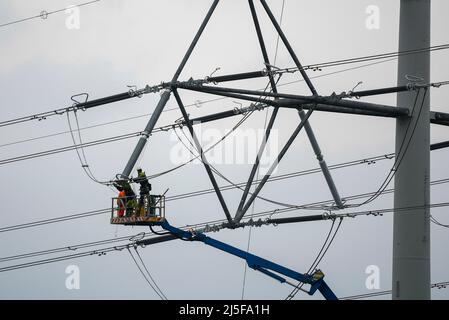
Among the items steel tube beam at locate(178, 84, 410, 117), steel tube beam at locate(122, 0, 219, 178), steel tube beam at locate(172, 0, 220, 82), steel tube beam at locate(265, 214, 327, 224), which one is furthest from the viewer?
steel tube beam at locate(265, 214, 327, 224)

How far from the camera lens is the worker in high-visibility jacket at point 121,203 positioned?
54219 millimetres

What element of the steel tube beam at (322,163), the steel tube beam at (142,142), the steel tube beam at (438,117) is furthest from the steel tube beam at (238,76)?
the steel tube beam at (438,117)

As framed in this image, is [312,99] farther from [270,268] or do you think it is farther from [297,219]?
[270,268]

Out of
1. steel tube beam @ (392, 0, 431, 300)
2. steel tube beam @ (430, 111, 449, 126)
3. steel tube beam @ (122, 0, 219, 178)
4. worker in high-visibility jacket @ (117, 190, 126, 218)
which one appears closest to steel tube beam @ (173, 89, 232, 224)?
steel tube beam @ (122, 0, 219, 178)

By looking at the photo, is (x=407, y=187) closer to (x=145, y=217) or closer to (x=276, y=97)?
(x=276, y=97)

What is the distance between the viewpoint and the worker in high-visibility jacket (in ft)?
178

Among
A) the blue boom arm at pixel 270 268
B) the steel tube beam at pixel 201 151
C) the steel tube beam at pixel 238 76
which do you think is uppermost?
the steel tube beam at pixel 238 76

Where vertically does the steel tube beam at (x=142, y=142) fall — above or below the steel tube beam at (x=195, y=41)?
below

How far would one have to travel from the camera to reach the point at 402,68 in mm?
54656

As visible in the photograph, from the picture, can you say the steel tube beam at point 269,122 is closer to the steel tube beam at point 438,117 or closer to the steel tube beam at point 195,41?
the steel tube beam at point 195,41

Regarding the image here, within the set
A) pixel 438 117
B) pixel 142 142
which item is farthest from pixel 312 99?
pixel 142 142

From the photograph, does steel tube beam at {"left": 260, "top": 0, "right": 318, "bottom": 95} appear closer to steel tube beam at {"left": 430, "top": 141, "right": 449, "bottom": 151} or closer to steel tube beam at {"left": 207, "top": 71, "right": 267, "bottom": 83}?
steel tube beam at {"left": 207, "top": 71, "right": 267, "bottom": 83}

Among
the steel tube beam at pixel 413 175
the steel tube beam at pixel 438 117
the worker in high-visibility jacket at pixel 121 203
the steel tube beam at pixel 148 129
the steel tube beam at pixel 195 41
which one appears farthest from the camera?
the steel tube beam at pixel 438 117
